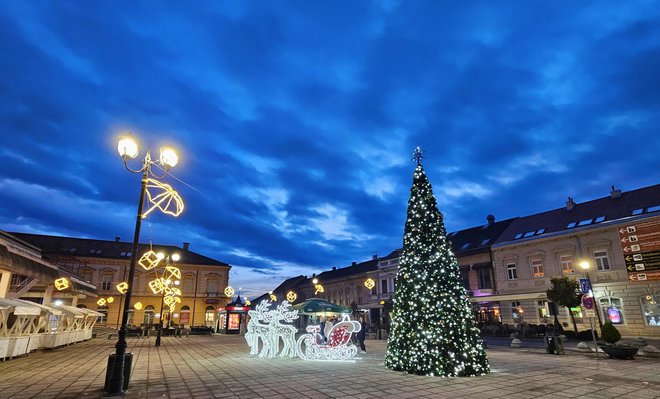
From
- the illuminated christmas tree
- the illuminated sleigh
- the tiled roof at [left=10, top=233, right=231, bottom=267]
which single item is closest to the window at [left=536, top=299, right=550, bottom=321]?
the illuminated sleigh

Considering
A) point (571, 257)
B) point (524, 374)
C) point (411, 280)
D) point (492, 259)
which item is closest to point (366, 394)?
point (411, 280)

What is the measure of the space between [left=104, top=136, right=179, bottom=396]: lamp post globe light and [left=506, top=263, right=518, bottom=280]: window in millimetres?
28379

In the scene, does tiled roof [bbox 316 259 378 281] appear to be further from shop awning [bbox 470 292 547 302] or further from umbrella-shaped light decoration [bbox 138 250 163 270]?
umbrella-shaped light decoration [bbox 138 250 163 270]

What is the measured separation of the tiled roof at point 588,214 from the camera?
931 inches

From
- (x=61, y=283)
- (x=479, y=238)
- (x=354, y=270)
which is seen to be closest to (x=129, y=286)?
(x=61, y=283)

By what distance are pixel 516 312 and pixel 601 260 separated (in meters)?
7.32

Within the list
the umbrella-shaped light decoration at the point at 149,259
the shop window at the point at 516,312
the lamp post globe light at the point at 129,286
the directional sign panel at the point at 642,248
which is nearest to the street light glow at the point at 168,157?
the lamp post globe light at the point at 129,286

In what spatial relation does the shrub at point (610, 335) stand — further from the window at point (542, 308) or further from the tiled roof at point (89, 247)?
the tiled roof at point (89, 247)

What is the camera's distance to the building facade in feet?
152

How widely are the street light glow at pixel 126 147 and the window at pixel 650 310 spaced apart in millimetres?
28537

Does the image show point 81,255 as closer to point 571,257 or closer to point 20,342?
point 20,342

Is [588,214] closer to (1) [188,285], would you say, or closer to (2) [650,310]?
(2) [650,310]

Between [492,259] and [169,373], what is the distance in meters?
28.1

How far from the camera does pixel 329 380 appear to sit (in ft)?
31.7
